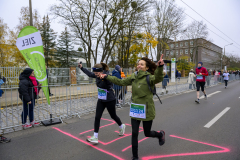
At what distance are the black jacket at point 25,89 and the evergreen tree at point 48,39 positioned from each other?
63.1 ft

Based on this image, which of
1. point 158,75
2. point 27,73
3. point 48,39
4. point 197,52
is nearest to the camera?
point 158,75

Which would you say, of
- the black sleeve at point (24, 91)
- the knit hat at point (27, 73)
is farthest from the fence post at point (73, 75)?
the black sleeve at point (24, 91)

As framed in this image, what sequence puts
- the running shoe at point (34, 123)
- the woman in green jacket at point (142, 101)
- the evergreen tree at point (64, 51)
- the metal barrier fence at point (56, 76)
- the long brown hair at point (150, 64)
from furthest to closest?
the evergreen tree at point (64, 51)
the metal barrier fence at point (56, 76)
the running shoe at point (34, 123)
the long brown hair at point (150, 64)
the woman in green jacket at point (142, 101)

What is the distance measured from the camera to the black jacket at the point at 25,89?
4.52 meters

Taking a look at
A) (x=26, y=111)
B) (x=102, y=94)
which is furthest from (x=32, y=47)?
(x=102, y=94)

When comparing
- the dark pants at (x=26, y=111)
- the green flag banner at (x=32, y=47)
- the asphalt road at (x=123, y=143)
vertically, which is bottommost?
the asphalt road at (x=123, y=143)

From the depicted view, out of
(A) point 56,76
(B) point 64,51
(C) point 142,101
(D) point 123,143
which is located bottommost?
(D) point 123,143

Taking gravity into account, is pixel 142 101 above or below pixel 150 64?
below

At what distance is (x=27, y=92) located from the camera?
15.1ft

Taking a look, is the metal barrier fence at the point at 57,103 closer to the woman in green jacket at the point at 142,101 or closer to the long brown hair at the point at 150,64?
the woman in green jacket at the point at 142,101

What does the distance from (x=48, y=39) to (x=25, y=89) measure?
20255 millimetres

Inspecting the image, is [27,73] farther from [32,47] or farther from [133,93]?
[133,93]

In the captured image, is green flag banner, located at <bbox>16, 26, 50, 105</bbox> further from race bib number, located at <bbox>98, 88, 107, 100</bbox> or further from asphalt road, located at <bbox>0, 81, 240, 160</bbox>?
race bib number, located at <bbox>98, 88, 107, 100</bbox>

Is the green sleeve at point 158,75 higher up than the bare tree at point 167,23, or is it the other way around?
the bare tree at point 167,23
